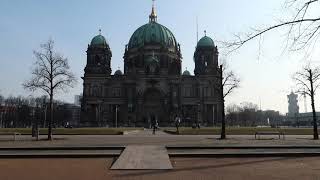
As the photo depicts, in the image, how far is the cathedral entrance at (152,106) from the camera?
113m

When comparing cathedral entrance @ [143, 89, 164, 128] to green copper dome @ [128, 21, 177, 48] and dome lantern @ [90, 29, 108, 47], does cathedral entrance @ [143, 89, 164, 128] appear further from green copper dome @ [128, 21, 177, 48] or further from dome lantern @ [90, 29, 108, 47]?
dome lantern @ [90, 29, 108, 47]

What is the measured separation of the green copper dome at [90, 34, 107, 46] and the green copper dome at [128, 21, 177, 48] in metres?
9.06

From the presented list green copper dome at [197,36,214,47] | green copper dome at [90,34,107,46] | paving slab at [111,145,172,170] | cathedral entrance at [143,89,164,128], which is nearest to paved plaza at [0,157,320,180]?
paving slab at [111,145,172,170]

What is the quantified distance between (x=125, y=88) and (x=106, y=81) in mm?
5676

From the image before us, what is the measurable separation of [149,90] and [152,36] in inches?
663

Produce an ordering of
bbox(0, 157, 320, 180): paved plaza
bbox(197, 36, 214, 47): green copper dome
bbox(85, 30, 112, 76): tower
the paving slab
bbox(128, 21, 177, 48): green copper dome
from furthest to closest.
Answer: bbox(128, 21, 177, 48): green copper dome → bbox(197, 36, 214, 47): green copper dome → bbox(85, 30, 112, 76): tower → the paving slab → bbox(0, 157, 320, 180): paved plaza

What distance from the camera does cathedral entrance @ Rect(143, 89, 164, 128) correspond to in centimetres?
11300

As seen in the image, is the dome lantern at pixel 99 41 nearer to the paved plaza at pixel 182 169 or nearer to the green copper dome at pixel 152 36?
the green copper dome at pixel 152 36

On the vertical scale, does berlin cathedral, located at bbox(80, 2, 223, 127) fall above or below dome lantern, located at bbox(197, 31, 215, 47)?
below

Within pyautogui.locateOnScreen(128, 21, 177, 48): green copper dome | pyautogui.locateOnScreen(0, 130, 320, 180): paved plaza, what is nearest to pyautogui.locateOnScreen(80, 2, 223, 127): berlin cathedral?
pyautogui.locateOnScreen(128, 21, 177, 48): green copper dome

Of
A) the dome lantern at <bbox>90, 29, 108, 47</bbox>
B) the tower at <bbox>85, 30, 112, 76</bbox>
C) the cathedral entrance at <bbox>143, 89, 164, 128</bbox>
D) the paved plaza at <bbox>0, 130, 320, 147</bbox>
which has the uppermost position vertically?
the dome lantern at <bbox>90, 29, 108, 47</bbox>

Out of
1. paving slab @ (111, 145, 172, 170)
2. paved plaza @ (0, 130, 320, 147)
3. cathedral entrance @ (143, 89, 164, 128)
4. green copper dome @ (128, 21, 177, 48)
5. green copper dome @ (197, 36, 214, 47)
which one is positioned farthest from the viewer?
green copper dome @ (128, 21, 177, 48)

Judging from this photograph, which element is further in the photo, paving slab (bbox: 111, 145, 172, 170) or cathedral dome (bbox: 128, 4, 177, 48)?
cathedral dome (bbox: 128, 4, 177, 48)

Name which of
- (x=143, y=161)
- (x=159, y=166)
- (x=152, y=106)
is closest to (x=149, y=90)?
(x=152, y=106)
